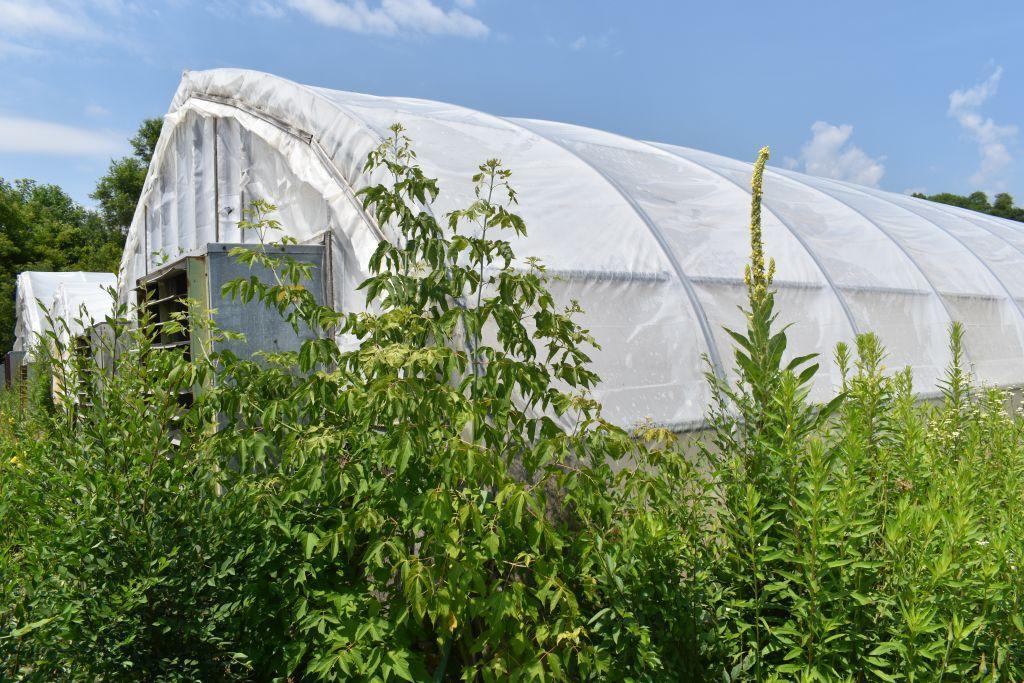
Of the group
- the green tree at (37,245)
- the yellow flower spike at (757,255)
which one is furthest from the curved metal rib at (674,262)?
the green tree at (37,245)

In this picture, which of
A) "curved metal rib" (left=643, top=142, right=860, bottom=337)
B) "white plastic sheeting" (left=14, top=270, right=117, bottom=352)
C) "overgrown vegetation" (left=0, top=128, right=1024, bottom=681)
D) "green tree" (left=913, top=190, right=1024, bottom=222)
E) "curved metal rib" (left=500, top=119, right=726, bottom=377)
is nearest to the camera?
"overgrown vegetation" (left=0, top=128, right=1024, bottom=681)

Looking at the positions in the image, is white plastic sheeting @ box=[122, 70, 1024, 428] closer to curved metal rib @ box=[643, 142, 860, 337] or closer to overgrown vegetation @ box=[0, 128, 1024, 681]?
curved metal rib @ box=[643, 142, 860, 337]

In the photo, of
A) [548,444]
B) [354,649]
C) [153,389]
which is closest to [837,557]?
[548,444]

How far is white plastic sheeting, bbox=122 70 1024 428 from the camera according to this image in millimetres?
4840

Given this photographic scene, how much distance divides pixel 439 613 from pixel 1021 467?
2.48 meters

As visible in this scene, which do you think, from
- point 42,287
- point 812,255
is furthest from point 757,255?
point 42,287

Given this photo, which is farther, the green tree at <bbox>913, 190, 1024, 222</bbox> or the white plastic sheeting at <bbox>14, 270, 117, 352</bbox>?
the green tree at <bbox>913, 190, 1024, 222</bbox>

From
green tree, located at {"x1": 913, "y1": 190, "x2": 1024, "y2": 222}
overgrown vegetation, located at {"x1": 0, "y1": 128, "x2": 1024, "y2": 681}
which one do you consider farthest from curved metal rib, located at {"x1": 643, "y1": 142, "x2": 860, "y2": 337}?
green tree, located at {"x1": 913, "y1": 190, "x2": 1024, "y2": 222}

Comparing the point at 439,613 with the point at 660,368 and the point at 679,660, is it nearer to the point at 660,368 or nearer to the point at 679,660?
the point at 679,660

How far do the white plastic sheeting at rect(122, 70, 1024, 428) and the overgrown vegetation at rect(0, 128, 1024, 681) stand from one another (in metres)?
1.10

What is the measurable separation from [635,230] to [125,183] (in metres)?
32.2

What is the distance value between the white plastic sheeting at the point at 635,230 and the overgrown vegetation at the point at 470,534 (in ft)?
3.60

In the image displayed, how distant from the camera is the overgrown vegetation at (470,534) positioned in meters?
2.34

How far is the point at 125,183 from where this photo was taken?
104ft
